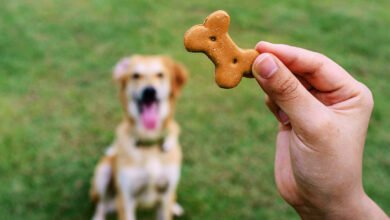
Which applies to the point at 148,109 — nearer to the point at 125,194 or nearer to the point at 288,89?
the point at 125,194

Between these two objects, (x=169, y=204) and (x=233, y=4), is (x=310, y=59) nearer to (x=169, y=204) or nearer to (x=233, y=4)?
(x=169, y=204)

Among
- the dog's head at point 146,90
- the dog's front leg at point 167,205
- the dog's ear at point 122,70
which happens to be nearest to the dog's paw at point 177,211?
the dog's front leg at point 167,205

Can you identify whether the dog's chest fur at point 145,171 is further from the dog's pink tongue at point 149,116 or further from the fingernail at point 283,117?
the fingernail at point 283,117

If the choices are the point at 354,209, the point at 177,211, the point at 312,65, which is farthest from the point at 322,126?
the point at 177,211

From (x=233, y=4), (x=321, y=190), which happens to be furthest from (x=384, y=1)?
(x=321, y=190)

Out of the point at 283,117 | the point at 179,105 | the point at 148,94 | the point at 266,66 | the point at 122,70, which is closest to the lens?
the point at 266,66

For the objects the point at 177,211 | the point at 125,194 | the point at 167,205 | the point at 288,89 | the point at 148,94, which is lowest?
the point at 177,211

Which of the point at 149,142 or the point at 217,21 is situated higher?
the point at 217,21

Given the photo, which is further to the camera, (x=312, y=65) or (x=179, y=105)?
(x=179, y=105)
